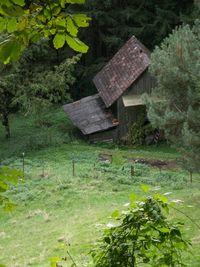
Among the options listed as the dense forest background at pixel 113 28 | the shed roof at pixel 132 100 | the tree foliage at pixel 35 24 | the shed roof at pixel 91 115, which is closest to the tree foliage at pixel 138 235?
the tree foliage at pixel 35 24

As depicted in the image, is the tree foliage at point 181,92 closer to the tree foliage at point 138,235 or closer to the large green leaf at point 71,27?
the tree foliage at point 138,235

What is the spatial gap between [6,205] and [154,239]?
72cm

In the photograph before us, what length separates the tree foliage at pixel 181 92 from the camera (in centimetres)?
1262

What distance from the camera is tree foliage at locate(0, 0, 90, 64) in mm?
1560

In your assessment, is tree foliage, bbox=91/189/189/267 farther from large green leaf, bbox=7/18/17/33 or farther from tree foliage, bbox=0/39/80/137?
tree foliage, bbox=0/39/80/137

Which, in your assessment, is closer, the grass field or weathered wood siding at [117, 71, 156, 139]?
the grass field

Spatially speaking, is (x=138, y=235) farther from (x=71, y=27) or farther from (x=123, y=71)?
(x=123, y=71)

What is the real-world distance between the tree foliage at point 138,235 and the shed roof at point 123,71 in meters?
22.8

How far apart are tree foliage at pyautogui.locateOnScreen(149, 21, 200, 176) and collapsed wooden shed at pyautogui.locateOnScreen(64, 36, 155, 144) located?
10.6 meters

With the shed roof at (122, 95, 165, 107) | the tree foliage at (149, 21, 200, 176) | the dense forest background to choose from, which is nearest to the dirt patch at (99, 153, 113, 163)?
the shed roof at (122, 95, 165, 107)

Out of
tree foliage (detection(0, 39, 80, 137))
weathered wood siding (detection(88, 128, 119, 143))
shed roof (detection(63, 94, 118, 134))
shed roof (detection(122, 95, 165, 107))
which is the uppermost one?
tree foliage (detection(0, 39, 80, 137))

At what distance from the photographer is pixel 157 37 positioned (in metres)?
31.0

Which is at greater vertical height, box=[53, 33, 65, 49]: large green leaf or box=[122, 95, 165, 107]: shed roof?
box=[53, 33, 65, 49]: large green leaf

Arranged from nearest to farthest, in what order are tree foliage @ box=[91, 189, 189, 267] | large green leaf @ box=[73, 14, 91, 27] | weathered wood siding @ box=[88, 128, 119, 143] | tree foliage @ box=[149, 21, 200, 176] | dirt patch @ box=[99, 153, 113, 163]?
large green leaf @ box=[73, 14, 91, 27] → tree foliage @ box=[91, 189, 189, 267] → tree foliage @ box=[149, 21, 200, 176] → dirt patch @ box=[99, 153, 113, 163] → weathered wood siding @ box=[88, 128, 119, 143]
